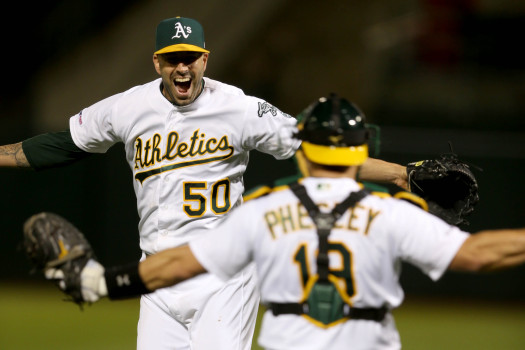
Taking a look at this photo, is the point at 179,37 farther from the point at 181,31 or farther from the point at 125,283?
the point at 125,283

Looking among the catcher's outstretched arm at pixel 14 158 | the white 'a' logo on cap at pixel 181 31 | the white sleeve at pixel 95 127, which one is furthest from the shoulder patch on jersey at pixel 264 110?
the catcher's outstretched arm at pixel 14 158

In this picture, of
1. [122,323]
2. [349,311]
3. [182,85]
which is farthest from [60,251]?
[122,323]

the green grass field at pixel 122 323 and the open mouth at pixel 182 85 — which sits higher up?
the open mouth at pixel 182 85

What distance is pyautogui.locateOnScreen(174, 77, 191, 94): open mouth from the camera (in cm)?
580

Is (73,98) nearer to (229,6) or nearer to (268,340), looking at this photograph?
(229,6)

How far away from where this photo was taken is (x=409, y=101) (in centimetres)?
1392

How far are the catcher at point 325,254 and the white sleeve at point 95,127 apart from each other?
6.63 feet

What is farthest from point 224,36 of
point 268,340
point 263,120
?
point 268,340

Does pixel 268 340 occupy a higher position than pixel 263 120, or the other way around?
pixel 263 120

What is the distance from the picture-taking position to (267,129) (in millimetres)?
5789

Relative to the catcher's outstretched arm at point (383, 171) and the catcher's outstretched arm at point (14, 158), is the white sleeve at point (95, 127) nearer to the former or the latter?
the catcher's outstretched arm at point (14, 158)

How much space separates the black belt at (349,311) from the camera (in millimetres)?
3881

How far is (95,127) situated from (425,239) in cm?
291

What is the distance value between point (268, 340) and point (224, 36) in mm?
11663
